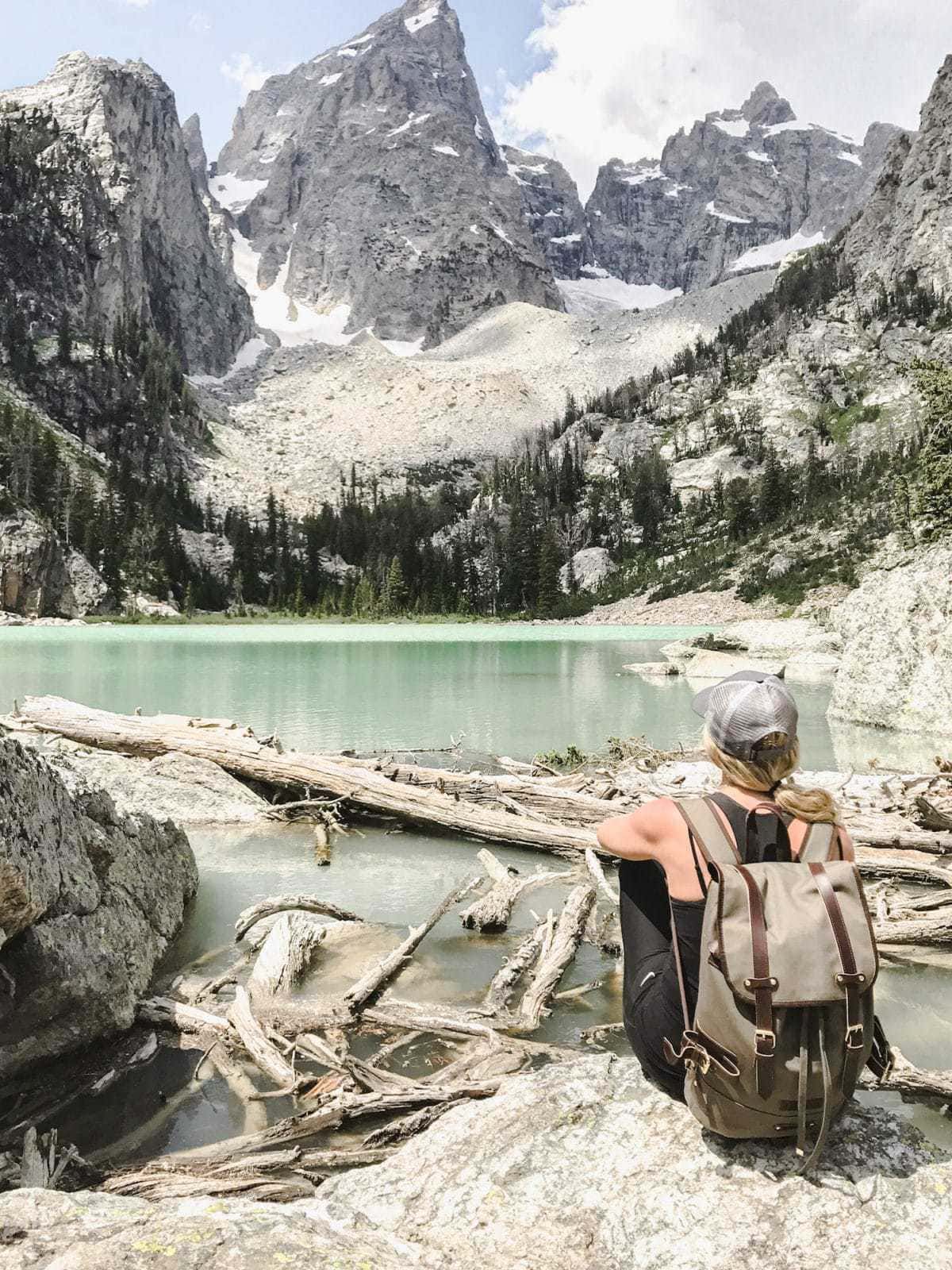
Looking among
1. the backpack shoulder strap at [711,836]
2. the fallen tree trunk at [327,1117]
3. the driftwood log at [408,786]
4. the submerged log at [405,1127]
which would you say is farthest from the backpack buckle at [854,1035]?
the driftwood log at [408,786]

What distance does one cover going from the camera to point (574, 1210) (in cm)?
270

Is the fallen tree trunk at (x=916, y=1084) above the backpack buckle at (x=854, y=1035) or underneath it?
underneath

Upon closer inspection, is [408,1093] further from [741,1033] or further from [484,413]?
[484,413]

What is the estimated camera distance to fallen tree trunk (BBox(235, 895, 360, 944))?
22.8ft

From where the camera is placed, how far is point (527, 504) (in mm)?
131375

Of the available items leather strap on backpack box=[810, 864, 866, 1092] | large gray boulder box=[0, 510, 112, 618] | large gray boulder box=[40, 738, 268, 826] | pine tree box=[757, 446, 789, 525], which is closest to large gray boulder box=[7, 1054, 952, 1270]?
leather strap on backpack box=[810, 864, 866, 1092]

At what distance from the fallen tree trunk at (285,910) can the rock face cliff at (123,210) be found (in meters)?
145

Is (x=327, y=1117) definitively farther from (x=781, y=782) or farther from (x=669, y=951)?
(x=781, y=782)

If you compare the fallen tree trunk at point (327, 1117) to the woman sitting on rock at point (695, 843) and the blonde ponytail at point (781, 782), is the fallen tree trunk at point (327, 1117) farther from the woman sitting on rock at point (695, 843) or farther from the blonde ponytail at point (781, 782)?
the blonde ponytail at point (781, 782)

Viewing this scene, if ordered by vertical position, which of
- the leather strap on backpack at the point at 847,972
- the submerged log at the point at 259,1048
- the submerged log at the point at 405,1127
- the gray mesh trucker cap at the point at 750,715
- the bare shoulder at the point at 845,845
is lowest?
the submerged log at the point at 259,1048

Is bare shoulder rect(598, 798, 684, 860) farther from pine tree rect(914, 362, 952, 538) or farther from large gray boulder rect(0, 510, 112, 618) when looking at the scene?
large gray boulder rect(0, 510, 112, 618)

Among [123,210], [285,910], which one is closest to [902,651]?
[285,910]

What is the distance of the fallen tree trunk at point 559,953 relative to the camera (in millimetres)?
5414

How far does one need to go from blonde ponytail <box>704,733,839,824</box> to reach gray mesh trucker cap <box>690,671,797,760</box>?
0.02m
